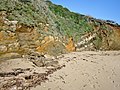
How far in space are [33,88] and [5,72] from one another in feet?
5.53

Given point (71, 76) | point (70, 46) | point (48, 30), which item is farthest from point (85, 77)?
point (70, 46)

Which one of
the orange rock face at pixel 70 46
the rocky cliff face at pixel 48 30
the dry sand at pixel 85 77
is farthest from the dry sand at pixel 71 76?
the orange rock face at pixel 70 46

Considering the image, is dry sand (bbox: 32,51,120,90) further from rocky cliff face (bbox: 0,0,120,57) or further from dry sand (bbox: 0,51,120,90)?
rocky cliff face (bbox: 0,0,120,57)

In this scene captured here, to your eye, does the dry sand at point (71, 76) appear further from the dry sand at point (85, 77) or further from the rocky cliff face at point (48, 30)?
the rocky cliff face at point (48, 30)

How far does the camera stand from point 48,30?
14133 millimetres

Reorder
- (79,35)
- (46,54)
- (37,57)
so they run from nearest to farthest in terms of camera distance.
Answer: (37,57) → (46,54) → (79,35)

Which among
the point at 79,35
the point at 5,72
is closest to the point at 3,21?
the point at 5,72

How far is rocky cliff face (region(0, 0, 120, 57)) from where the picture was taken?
11.7m

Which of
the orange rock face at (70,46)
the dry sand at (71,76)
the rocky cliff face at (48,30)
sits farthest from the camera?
the orange rock face at (70,46)

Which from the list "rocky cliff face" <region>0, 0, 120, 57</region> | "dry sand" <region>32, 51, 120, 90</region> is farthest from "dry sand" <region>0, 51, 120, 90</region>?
"rocky cliff face" <region>0, 0, 120, 57</region>

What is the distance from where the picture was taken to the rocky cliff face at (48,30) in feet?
38.3

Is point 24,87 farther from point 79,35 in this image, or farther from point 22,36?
point 79,35

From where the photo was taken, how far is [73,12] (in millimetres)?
19859

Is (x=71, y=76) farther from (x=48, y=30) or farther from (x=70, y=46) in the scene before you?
(x=70, y=46)
